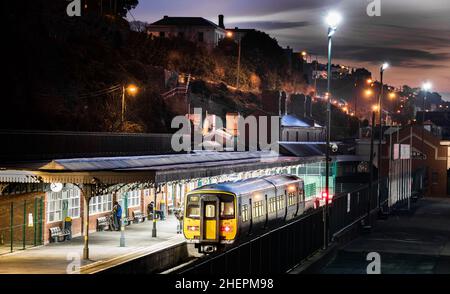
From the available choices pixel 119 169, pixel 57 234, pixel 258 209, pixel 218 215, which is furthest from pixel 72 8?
pixel 218 215

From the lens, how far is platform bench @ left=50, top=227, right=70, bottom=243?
33.8 meters

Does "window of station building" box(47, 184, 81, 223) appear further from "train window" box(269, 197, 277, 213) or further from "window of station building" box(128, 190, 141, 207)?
"train window" box(269, 197, 277, 213)

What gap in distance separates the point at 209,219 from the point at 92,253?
4.62m

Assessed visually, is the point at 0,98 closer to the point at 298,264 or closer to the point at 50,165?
the point at 50,165

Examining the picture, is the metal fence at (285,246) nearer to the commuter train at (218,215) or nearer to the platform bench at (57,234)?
the commuter train at (218,215)

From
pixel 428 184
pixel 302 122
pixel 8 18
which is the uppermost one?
pixel 8 18

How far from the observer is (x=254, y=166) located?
43.7 metres

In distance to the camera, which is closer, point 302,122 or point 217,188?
point 217,188

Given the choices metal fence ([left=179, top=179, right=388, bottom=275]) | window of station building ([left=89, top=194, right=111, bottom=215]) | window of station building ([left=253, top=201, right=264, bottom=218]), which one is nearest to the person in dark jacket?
window of station building ([left=89, top=194, right=111, bottom=215])

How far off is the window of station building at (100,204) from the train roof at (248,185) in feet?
24.1

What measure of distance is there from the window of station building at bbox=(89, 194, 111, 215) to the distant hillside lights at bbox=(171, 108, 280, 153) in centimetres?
1260

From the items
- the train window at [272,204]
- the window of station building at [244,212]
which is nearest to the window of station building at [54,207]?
the window of station building at [244,212]
